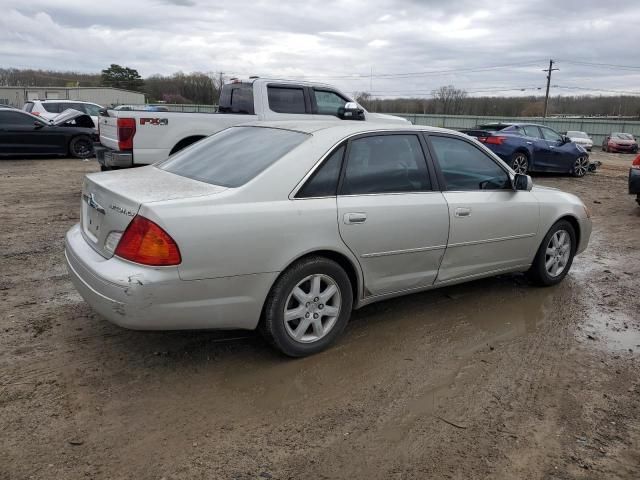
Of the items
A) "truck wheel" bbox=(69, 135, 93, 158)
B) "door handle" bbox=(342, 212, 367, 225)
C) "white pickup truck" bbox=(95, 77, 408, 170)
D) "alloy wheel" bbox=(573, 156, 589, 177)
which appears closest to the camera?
"door handle" bbox=(342, 212, 367, 225)

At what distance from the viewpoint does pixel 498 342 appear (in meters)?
4.09

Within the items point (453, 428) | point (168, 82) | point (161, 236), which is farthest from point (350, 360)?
point (168, 82)

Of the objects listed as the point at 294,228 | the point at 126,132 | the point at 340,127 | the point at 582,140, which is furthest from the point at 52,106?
the point at 582,140

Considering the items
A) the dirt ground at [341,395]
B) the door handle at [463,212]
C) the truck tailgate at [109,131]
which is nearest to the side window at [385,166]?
the door handle at [463,212]

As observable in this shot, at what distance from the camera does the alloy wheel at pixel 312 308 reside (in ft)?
11.7

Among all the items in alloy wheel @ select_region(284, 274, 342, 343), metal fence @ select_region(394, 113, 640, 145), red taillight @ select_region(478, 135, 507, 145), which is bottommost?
alloy wheel @ select_region(284, 274, 342, 343)

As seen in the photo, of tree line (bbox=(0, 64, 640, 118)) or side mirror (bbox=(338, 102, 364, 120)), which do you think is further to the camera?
tree line (bbox=(0, 64, 640, 118))

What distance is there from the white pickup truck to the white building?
46284 mm

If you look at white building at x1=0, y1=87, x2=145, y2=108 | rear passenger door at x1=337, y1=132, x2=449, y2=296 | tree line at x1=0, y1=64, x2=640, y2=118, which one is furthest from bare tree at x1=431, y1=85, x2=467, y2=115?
rear passenger door at x1=337, y1=132, x2=449, y2=296

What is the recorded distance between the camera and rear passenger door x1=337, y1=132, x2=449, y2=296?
3.76 metres

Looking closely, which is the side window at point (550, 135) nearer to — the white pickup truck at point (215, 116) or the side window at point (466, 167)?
the white pickup truck at point (215, 116)

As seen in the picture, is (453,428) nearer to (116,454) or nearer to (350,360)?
(350,360)

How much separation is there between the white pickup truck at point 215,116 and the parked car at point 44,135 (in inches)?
271

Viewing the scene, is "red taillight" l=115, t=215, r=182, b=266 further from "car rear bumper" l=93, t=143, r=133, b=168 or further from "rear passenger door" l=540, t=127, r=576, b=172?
"rear passenger door" l=540, t=127, r=576, b=172
